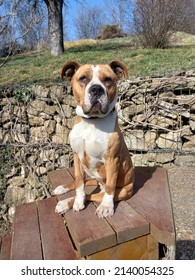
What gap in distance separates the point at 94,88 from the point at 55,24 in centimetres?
744

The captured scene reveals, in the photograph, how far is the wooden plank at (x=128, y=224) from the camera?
1.65 m

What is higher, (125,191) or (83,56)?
(83,56)

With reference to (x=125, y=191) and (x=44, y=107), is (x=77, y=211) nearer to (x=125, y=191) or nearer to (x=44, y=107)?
(x=125, y=191)

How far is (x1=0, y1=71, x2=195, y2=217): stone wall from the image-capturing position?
4.33 m

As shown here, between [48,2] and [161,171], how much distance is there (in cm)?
760

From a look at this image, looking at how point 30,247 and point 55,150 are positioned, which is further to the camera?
point 55,150

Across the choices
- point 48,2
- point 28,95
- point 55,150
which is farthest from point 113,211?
point 48,2

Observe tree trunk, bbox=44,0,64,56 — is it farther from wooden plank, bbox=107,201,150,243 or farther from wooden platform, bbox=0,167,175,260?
wooden plank, bbox=107,201,150,243

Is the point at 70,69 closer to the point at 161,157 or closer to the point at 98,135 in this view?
the point at 98,135

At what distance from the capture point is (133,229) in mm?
1655

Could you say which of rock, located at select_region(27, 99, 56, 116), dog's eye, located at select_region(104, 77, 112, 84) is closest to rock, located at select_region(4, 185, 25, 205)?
rock, located at select_region(27, 99, 56, 116)

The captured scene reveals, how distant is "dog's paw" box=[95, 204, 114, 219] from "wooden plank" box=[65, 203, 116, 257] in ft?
0.10

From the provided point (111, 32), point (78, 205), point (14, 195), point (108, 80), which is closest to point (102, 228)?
point (78, 205)

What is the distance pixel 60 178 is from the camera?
8.55 ft
